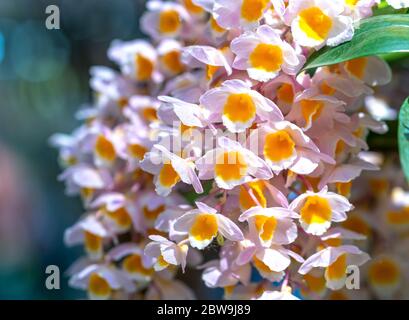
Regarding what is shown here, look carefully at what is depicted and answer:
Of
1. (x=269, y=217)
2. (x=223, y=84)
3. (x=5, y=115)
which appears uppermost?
(x=223, y=84)

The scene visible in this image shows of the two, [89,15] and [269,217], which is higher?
[89,15]

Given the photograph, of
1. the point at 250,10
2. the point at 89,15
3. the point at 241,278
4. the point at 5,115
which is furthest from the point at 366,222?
the point at 5,115

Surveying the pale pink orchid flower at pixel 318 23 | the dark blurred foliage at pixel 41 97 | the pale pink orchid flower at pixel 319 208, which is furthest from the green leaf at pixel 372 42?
the dark blurred foliage at pixel 41 97

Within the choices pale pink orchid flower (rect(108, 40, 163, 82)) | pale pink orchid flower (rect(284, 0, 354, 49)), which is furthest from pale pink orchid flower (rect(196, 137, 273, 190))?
pale pink orchid flower (rect(108, 40, 163, 82))

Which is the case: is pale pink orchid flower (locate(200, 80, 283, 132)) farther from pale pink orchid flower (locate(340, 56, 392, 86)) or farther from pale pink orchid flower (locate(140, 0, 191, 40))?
pale pink orchid flower (locate(140, 0, 191, 40))

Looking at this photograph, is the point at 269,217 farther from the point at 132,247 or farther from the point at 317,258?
the point at 132,247

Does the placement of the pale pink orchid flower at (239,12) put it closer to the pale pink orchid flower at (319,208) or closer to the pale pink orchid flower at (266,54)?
the pale pink orchid flower at (266,54)

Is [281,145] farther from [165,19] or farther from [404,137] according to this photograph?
[165,19]

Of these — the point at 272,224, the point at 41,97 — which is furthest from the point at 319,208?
the point at 41,97
